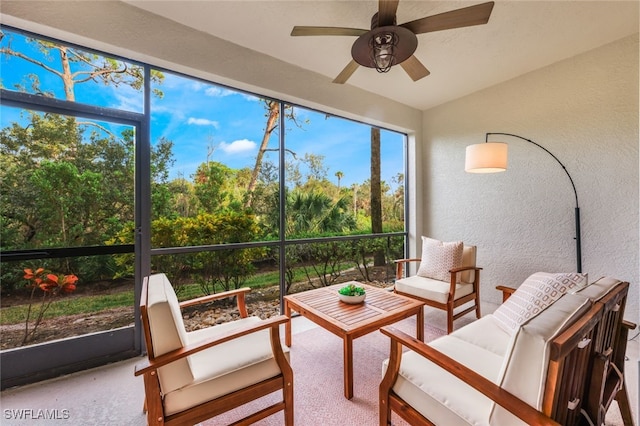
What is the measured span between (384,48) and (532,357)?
189 centimetres

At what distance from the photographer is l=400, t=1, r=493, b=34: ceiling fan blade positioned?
1.60 m

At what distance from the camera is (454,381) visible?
1.29m

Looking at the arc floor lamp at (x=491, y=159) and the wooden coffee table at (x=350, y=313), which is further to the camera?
the arc floor lamp at (x=491, y=159)

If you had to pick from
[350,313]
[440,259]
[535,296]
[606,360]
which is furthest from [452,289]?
[606,360]

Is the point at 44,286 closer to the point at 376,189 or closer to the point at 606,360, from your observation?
the point at 606,360

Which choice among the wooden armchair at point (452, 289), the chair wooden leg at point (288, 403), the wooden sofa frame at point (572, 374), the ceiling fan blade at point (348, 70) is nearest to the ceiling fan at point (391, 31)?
the ceiling fan blade at point (348, 70)

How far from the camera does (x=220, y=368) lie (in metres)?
1.40

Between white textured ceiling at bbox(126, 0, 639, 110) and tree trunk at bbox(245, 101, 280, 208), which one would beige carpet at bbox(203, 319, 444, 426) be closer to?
tree trunk at bbox(245, 101, 280, 208)

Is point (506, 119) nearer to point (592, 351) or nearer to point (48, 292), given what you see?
point (592, 351)

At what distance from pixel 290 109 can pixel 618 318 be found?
3220 mm

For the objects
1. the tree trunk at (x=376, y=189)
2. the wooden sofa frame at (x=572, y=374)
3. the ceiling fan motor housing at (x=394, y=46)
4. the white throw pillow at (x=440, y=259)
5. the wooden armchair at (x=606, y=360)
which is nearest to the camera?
the wooden sofa frame at (x=572, y=374)

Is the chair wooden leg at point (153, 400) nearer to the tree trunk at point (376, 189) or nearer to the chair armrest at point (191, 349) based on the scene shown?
the chair armrest at point (191, 349)

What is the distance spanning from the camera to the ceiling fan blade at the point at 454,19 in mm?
1597

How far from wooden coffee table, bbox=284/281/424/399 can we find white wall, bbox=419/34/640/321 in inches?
79.2
